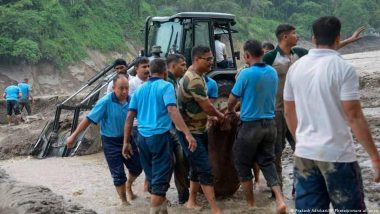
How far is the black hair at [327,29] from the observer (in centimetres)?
292

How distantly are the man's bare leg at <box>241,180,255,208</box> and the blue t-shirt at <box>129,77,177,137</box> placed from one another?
965 millimetres

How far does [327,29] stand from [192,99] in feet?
6.72

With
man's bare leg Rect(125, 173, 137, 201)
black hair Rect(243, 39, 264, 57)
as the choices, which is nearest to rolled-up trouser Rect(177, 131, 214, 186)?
black hair Rect(243, 39, 264, 57)

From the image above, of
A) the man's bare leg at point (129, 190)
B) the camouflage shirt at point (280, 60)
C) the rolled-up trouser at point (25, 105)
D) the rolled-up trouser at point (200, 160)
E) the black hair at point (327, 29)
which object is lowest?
the rolled-up trouser at point (25, 105)

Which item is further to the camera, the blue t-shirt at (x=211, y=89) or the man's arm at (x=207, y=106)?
the blue t-shirt at (x=211, y=89)

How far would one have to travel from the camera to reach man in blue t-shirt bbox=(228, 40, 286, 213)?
15.4 feet

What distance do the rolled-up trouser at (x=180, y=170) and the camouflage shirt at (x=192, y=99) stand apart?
46 cm

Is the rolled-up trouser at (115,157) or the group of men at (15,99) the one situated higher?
the rolled-up trouser at (115,157)

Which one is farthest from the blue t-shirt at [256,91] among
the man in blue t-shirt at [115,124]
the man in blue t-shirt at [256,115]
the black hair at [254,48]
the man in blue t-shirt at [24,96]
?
the man in blue t-shirt at [24,96]

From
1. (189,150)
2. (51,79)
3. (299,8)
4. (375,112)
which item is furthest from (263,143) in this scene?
(299,8)

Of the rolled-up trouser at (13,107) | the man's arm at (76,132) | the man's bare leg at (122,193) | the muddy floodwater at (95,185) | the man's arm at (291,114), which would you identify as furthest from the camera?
the rolled-up trouser at (13,107)

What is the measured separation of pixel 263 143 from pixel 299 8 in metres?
52.2

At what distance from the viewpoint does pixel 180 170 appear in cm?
546

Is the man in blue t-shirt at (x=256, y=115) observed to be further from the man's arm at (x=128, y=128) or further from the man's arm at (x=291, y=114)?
the man's arm at (x=291, y=114)
